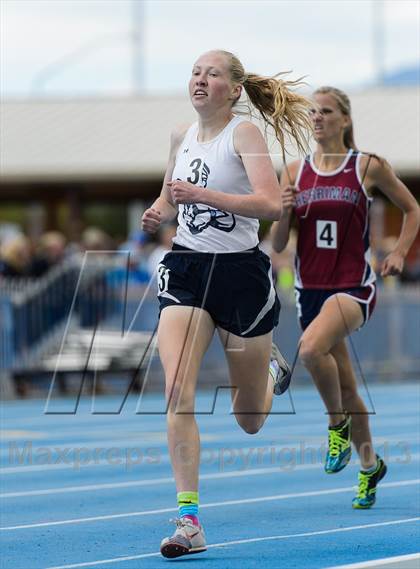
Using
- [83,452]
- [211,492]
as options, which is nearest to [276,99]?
[211,492]

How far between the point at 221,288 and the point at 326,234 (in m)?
1.73

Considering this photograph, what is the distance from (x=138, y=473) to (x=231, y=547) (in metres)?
3.51

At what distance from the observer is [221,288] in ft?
21.0

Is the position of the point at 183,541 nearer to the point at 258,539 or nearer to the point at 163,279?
the point at 258,539

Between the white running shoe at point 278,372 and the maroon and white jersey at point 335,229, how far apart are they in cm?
80

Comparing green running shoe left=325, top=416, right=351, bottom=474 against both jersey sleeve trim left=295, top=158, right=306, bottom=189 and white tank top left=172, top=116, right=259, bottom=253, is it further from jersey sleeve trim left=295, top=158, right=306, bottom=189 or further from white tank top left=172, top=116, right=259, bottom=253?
white tank top left=172, top=116, right=259, bottom=253

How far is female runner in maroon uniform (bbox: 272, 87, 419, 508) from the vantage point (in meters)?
7.88

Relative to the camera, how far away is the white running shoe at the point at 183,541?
6070 millimetres

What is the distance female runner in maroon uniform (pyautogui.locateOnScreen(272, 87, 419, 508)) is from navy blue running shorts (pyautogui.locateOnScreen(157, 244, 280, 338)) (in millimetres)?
1390

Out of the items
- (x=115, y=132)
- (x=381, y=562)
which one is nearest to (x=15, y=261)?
(x=381, y=562)

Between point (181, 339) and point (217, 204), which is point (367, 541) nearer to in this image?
point (181, 339)

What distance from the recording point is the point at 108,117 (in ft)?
110

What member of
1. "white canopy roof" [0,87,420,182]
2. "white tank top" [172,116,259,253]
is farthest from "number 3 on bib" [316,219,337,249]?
"white canopy roof" [0,87,420,182]

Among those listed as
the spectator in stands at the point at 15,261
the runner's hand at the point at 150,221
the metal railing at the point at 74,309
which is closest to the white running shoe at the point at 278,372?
the runner's hand at the point at 150,221
